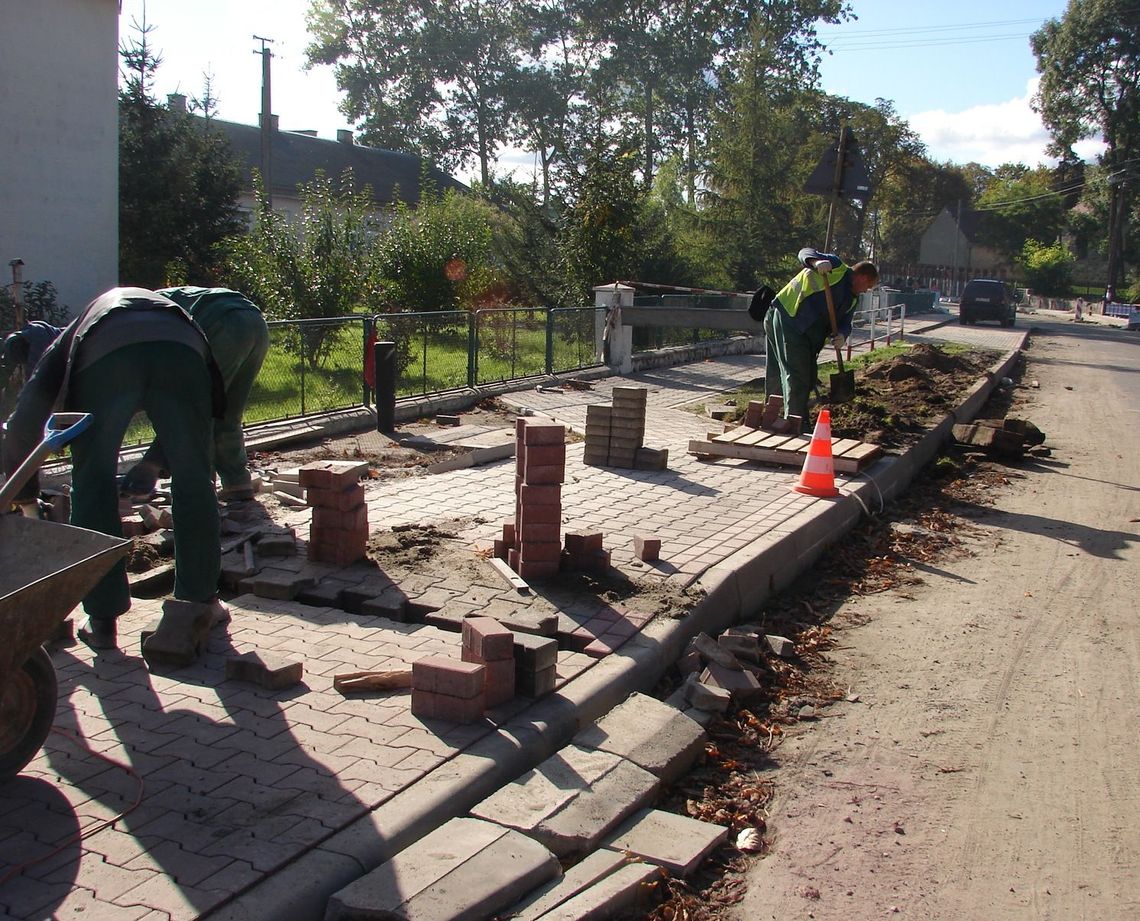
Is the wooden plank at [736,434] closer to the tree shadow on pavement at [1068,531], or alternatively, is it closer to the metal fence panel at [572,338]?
the tree shadow on pavement at [1068,531]

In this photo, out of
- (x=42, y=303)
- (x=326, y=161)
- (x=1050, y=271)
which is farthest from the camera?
(x=1050, y=271)

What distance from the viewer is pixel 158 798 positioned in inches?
146

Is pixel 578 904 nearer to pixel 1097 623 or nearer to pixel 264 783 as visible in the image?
pixel 264 783

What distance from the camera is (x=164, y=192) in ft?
68.7

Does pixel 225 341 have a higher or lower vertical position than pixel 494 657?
higher

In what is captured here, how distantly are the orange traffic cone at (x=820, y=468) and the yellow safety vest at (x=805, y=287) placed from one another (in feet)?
6.93

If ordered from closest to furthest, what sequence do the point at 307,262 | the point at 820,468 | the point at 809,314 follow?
1. the point at 820,468
2. the point at 809,314
3. the point at 307,262

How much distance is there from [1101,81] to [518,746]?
77.0 meters

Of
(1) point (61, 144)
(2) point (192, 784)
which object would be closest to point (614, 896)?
(2) point (192, 784)

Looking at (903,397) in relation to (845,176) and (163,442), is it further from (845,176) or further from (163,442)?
(163,442)

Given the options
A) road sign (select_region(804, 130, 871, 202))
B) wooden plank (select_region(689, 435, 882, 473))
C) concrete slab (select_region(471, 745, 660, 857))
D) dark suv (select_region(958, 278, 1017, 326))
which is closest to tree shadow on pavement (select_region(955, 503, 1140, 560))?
wooden plank (select_region(689, 435, 882, 473))

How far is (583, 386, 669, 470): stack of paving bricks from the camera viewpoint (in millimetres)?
9555

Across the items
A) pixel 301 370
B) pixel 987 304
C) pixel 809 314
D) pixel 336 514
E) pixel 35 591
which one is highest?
→ pixel 987 304

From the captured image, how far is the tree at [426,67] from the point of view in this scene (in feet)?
210
